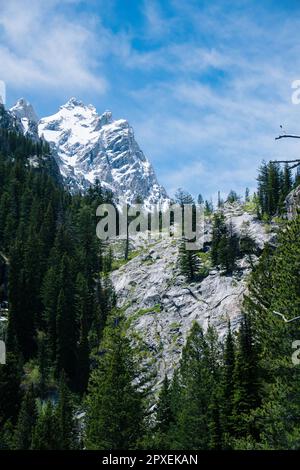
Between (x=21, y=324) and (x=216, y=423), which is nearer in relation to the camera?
(x=216, y=423)

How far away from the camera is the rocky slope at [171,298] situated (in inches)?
2714

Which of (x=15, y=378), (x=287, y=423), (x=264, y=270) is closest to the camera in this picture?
(x=287, y=423)

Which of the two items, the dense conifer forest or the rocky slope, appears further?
the rocky slope

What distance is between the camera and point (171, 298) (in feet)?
260

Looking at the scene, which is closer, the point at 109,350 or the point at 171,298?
the point at 109,350

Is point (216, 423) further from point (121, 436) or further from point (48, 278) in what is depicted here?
point (48, 278)

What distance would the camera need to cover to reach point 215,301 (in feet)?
240

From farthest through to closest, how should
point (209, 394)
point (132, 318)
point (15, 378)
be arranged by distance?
point (132, 318) → point (15, 378) → point (209, 394)

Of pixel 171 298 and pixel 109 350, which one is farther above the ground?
pixel 171 298

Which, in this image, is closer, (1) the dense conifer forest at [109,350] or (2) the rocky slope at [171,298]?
(1) the dense conifer forest at [109,350]

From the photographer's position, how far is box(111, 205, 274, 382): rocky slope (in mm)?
68938
